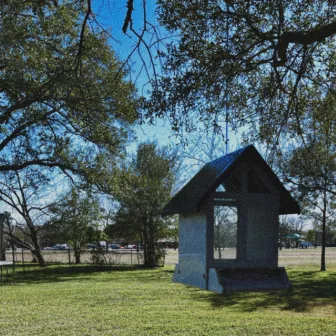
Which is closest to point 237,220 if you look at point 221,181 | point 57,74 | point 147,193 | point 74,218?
point 221,181

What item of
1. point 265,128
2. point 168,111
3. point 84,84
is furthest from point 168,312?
point 168,111

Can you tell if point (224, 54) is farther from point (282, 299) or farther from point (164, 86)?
point (282, 299)

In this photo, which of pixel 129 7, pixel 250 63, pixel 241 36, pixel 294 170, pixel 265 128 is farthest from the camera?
pixel 294 170

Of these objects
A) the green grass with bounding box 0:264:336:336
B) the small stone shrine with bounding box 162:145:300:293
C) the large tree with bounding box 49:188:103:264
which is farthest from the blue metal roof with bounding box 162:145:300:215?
the large tree with bounding box 49:188:103:264

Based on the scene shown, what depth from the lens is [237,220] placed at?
11.9 feet

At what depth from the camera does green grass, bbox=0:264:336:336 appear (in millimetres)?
10242

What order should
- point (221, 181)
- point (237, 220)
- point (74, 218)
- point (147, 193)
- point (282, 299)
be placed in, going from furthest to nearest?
point (74, 218) < point (147, 193) < point (282, 299) < point (237, 220) < point (221, 181)

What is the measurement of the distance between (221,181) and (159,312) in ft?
32.0

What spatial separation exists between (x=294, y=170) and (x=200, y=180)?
456 cm

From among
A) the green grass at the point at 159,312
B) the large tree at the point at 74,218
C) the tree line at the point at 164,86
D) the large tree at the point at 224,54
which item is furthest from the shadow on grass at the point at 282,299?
the large tree at the point at 74,218

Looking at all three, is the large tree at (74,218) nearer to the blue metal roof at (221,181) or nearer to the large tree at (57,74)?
the large tree at (57,74)

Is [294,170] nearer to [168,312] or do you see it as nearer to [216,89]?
[216,89]

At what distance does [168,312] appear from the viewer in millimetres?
12430

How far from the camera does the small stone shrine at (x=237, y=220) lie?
346 cm
